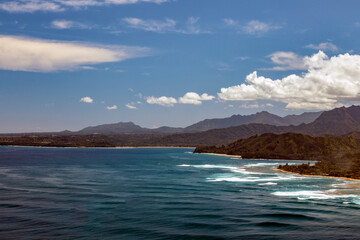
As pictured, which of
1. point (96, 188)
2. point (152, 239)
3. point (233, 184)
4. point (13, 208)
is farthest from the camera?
point (233, 184)

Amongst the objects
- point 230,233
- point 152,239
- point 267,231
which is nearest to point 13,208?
point 152,239

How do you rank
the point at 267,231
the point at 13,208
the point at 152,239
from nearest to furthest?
1. the point at 152,239
2. the point at 267,231
3. the point at 13,208

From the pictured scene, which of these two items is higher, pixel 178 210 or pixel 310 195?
pixel 178 210

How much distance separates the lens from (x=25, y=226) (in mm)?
59031

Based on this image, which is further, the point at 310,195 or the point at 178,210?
the point at 310,195

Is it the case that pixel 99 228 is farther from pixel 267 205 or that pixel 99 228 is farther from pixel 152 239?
pixel 267 205

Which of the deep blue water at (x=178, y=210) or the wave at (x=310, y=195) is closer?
the deep blue water at (x=178, y=210)

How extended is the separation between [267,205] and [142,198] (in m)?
29.0

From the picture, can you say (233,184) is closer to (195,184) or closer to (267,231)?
(195,184)

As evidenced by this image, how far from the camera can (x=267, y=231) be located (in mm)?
58281

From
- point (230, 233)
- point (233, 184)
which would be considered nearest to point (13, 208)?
point (230, 233)

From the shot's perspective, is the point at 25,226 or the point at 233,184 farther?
the point at 233,184

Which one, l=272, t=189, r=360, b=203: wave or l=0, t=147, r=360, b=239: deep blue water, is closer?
l=0, t=147, r=360, b=239: deep blue water

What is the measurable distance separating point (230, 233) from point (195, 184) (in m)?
54.5
